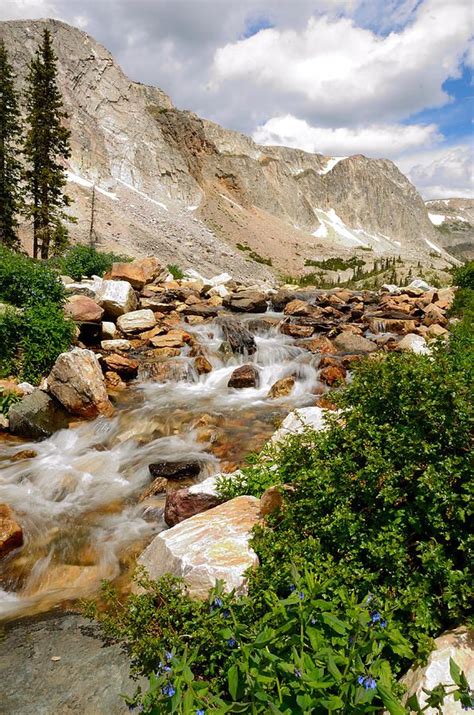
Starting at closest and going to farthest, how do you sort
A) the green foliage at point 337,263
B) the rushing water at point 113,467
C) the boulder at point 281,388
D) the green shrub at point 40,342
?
the rushing water at point 113,467 → the green shrub at point 40,342 → the boulder at point 281,388 → the green foliage at point 337,263

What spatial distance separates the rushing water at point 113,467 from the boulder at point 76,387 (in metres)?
0.37

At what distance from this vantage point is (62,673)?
131 inches

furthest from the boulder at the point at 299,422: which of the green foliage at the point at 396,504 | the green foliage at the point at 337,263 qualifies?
the green foliage at the point at 337,263

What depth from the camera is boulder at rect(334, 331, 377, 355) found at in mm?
13852

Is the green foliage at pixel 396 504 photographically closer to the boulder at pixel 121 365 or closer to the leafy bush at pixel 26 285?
the boulder at pixel 121 365

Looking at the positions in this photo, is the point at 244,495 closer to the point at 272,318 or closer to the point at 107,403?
the point at 107,403

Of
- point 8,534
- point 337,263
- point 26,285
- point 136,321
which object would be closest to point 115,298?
point 136,321

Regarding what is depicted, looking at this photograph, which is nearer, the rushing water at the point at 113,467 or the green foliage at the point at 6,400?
the rushing water at the point at 113,467

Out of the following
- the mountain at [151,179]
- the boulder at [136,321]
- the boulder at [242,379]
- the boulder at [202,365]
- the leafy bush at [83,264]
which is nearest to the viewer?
the boulder at [242,379]

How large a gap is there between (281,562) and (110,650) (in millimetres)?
1604

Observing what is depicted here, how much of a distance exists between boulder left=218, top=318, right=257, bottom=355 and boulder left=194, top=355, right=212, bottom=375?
1.64m

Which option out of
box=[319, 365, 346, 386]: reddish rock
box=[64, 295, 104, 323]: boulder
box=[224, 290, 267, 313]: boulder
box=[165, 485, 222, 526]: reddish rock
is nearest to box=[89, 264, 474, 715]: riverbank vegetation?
box=[165, 485, 222, 526]: reddish rock

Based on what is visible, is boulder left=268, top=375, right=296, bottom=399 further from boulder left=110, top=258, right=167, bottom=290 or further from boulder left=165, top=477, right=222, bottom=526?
boulder left=110, top=258, right=167, bottom=290

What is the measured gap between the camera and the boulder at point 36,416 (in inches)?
330
